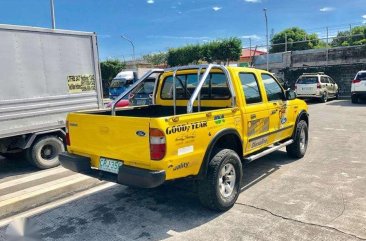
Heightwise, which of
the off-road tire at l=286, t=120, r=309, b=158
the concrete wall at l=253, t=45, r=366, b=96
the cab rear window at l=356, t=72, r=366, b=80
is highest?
the concrete wall at l=253, t=45, r=366, b=96

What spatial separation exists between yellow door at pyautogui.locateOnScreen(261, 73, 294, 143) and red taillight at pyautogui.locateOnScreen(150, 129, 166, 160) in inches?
105

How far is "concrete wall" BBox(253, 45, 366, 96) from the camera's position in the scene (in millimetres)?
24359

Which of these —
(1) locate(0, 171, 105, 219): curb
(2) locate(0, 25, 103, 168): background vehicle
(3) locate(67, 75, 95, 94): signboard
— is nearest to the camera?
(1) locate(0, 171, 105, 219): curb

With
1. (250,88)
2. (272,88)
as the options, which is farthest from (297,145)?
(250,88)

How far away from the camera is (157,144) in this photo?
12.1ft

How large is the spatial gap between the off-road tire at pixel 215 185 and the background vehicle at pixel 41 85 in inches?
155

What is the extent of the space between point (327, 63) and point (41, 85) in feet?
77.7

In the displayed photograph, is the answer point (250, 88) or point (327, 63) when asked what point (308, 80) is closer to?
point (327, 63)

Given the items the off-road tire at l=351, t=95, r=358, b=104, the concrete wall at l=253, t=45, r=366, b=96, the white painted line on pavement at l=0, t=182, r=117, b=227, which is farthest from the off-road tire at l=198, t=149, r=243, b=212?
the concrete wall at l=253, t=45, r=366, b=96

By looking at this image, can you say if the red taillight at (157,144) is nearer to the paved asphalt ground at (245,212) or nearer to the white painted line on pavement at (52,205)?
the paved asphalt ground at (245,212)

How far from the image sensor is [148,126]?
146 inches

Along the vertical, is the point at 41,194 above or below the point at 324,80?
below

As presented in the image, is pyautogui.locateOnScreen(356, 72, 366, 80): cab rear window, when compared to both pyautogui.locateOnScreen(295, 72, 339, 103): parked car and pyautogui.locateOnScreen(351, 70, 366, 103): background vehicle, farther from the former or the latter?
pyautogui.locateOnScreen(295, 72, 339, 103): parked car

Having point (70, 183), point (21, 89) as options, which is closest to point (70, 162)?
point (70, 183)
